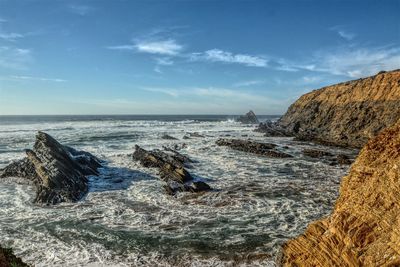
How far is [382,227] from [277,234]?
666 cm

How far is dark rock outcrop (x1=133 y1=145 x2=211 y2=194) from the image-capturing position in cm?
2011

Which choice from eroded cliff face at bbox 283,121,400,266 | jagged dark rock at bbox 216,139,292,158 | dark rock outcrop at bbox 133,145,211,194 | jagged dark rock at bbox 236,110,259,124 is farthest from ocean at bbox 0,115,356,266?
jagged dark rock at bbox 236,110,259,124

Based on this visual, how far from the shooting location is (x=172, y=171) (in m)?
23.8

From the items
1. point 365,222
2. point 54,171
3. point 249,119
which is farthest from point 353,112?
point 249,119

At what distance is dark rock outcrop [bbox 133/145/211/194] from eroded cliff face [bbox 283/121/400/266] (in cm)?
1162

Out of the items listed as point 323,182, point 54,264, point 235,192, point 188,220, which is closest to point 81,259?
point 54,264

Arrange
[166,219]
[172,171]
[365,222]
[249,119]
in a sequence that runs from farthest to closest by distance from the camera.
Answer: [249,119], [172,171], [166,219], [365,222]

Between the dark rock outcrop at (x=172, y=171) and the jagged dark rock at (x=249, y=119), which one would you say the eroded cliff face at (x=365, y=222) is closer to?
the dark rock outcrop at (x=172, y=171)

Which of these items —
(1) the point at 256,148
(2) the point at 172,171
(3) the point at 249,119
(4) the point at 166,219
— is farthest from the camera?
(3) the point at 249,119

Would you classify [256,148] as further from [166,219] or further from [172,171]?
[166,219]

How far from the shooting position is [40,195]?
59.1 feet

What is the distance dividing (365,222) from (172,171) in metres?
17.5

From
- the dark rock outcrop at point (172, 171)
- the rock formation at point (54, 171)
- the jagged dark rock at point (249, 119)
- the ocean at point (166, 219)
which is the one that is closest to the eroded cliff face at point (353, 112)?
the ocean at point (166, 219)

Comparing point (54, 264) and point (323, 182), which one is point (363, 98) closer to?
point (323, 182)
